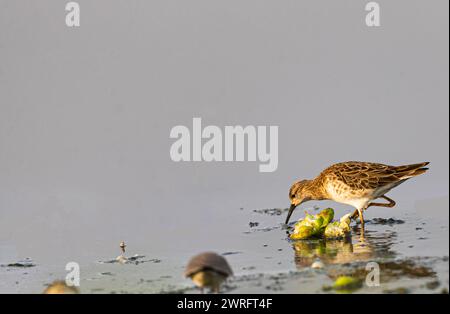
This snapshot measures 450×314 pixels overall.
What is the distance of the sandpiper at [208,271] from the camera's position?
1259cm

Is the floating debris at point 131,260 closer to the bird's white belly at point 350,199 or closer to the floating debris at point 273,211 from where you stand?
the floating debris at point 273,211

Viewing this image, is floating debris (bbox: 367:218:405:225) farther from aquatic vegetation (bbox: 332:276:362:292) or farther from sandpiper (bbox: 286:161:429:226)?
aquatic vegetation (bbox: 332:276:362:292)

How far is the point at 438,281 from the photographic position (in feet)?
38.4

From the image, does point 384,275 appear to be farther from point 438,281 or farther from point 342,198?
point 342,198

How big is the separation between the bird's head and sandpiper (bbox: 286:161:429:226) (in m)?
0.13

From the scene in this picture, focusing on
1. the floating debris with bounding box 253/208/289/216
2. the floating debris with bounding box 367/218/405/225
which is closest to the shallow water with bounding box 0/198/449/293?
the floating debris with bounding box 367/218/405/225

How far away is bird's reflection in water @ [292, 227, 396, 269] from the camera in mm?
14430

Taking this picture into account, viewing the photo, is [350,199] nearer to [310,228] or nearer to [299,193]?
[310,228]

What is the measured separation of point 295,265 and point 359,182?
403cm

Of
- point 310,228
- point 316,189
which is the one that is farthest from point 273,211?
point 310,228

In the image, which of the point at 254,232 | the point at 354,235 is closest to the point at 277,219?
the point at 254,232

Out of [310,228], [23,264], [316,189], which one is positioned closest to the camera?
[23,264]

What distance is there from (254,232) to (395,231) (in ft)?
10.5

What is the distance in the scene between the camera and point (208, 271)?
1268 cm
